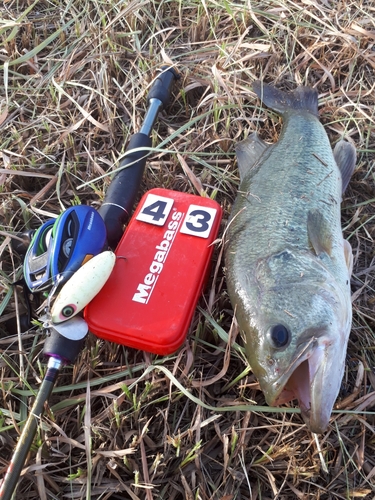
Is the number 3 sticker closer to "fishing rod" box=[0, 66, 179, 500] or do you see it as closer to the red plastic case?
the red plastic case

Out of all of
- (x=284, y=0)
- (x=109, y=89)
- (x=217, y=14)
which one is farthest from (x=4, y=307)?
(x=284, y=0)

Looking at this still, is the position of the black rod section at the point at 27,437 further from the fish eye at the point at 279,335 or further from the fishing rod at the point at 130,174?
the fish eye at the point at 279,335

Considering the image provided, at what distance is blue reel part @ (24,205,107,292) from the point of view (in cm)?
209

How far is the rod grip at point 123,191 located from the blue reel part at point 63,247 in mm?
221

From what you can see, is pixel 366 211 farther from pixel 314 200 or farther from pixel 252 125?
pixel 252 125

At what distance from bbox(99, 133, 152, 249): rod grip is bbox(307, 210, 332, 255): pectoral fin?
1.03 m

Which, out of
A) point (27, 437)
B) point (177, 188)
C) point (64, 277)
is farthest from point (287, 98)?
point (27, 437)

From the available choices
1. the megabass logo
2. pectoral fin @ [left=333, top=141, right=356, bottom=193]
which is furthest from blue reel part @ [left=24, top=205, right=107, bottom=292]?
pectoral fin @ [left=333, top=141, right=356, bottom=193]

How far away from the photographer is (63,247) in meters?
2.11

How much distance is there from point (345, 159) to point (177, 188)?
1.10 meters

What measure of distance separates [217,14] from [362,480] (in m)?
3.52

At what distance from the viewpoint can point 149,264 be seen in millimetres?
2299

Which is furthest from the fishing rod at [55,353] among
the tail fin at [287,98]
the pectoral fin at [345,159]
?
the tail fin at [287,98]

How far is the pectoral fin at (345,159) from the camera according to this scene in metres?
2.77
